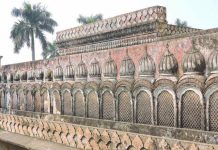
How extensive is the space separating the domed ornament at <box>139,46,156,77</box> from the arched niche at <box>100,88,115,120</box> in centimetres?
89

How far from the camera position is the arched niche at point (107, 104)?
570 centimetres

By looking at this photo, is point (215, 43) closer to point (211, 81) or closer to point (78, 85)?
point (211, 81)

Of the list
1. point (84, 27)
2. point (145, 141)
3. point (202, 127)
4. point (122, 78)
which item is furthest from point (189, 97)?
point (84, 27)

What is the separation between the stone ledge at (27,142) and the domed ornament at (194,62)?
2.99 m

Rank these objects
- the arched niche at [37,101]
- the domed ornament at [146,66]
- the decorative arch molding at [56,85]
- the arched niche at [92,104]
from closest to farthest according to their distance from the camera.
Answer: the domed ornament at [146,66] < the arched niche at [92,104] < the decorative arch molding at [56,85] < the arched niche at [37,101]

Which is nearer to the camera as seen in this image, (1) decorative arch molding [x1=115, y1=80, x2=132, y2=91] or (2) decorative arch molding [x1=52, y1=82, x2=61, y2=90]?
(1) decorative arch molding [x1=115, y1=80, x2=132, y2=91]

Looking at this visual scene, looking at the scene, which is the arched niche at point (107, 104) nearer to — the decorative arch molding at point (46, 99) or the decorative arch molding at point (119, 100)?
the decorative arch molding at point (119, 100)

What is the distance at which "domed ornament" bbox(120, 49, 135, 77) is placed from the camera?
17.2ft

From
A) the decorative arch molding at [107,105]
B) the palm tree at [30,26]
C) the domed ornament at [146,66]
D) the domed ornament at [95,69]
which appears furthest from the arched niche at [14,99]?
the palm tree at [30,26]

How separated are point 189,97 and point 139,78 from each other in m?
0.97

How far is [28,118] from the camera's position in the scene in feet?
26.0

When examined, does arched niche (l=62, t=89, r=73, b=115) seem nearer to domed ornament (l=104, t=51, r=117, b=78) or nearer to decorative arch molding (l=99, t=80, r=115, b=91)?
decorative arch molding (l=99, t=80, r=115, b=91)

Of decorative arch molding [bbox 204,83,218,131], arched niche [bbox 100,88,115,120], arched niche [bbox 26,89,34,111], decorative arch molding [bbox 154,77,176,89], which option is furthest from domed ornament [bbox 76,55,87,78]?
decorative arch molding [bbox 204,83,218,131]

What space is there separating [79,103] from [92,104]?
0.44 metres
